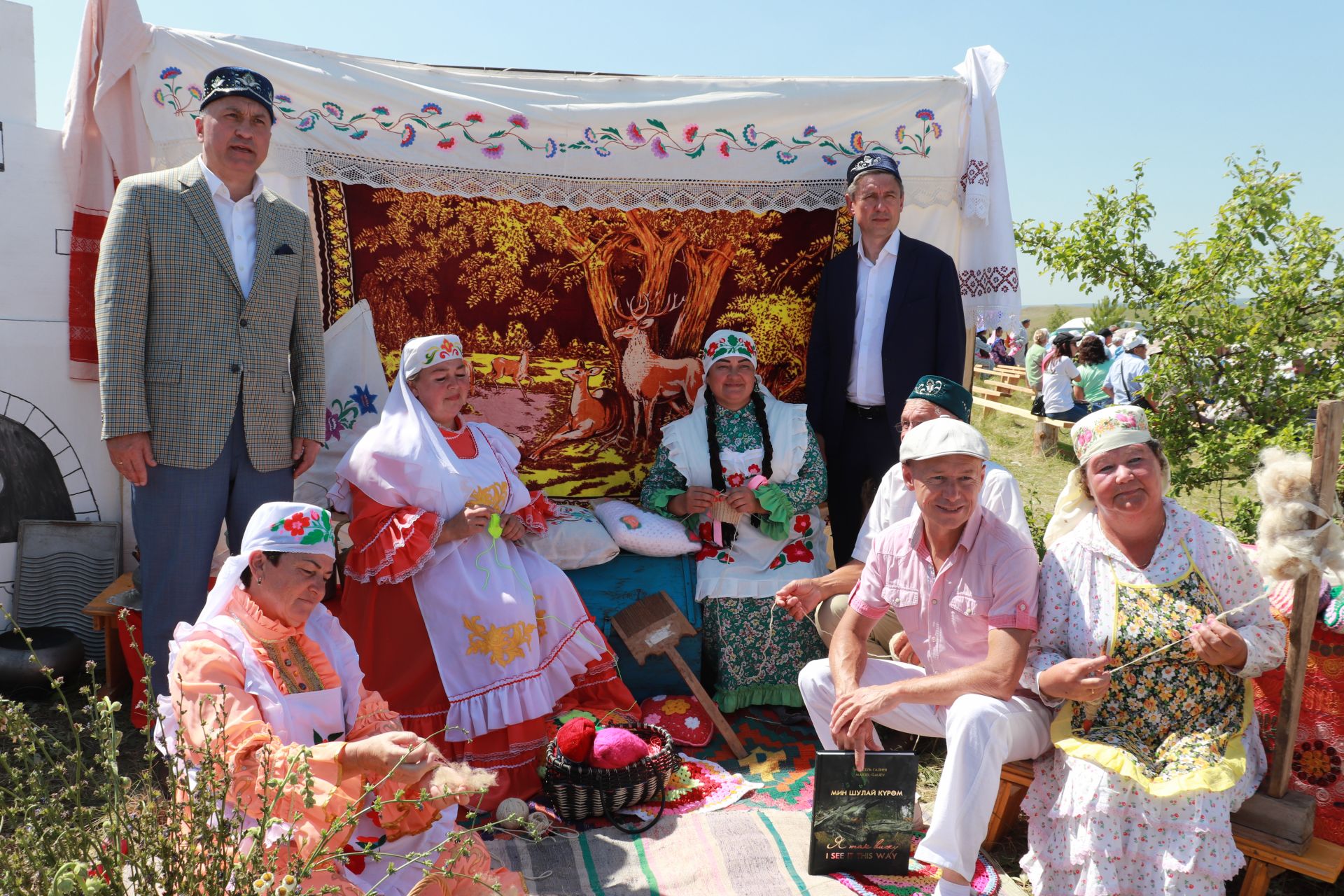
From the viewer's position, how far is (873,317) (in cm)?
482

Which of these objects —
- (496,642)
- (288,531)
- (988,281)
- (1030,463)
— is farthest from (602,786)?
(1030,463)

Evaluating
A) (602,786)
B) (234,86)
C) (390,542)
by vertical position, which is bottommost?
(602,786)

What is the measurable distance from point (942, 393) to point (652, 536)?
145cm

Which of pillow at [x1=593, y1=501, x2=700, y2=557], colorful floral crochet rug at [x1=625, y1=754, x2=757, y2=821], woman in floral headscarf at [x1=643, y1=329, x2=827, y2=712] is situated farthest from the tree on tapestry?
colorful floral crochet rug at [x1=625, y1=754, x2=757, y2=821]

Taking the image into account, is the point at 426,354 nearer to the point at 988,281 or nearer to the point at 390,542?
the point at 390,542

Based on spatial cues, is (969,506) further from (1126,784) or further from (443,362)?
(443,362)

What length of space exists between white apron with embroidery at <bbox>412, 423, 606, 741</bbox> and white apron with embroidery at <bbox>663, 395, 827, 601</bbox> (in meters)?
0.71

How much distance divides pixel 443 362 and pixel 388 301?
0.93m

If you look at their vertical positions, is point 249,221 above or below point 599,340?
above

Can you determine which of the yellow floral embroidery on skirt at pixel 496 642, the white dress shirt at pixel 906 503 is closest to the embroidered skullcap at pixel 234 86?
the yellow floral embroidery on skirt at pixel 496 642

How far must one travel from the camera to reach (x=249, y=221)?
12.3ft

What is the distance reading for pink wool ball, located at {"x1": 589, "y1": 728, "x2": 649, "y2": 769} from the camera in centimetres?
352

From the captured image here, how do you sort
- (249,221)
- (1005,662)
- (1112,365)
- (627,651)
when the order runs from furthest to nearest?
(1112,365) → (627,651) → (249,221) → (1005,662)

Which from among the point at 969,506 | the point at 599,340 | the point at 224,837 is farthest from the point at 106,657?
the point at 969,506
